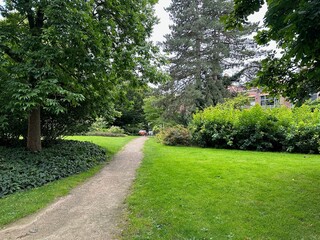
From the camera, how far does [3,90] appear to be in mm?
6391

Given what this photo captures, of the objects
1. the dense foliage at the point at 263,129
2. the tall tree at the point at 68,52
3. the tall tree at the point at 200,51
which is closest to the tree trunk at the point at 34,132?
the tall tree at the point at 68,52

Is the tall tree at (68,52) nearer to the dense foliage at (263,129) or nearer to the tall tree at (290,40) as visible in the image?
the tall tree at (290,40)

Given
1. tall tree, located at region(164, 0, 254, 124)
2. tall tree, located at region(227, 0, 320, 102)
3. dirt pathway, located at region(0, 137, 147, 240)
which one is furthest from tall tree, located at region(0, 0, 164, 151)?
tall tree, located at region(164, 0, 254, 124)

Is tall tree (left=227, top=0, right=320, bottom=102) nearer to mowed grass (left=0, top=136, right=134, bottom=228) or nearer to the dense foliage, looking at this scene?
mowed grass (left=0, top=136, right=134, bottom=228)

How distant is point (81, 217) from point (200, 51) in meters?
21.9

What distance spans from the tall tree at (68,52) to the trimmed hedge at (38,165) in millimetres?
873

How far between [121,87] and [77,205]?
5.85m

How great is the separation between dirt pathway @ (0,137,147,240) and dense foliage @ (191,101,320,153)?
7.49 meters

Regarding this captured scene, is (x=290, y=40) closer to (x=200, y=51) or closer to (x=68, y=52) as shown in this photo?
(x=68, y=52)

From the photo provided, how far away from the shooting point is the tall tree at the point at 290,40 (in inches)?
102

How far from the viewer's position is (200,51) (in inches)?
938

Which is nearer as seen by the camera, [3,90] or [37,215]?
[37,215]

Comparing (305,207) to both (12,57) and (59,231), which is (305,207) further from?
(12,57)

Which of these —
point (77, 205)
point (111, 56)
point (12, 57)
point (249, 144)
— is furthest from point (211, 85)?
point (77, 205)
